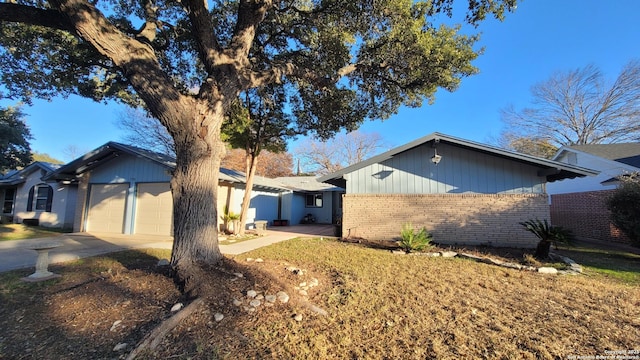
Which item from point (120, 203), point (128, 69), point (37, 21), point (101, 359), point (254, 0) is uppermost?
point (254, 0)

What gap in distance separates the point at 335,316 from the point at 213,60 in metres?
5.01

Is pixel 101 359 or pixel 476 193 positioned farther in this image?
pixel 476 193

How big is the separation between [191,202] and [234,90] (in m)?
2.34

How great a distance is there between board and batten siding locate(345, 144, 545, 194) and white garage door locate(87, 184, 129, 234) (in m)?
10.3

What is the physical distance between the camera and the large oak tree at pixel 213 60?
4770 mm

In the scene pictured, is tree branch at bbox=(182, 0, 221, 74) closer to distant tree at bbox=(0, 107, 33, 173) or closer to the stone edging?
the stone edging

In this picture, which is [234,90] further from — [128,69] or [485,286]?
[485,286]

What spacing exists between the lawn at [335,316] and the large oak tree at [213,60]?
1.05 meters

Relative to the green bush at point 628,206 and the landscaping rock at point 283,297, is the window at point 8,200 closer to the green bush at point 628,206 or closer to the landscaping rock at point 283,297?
the landscaping rock at point 283,297

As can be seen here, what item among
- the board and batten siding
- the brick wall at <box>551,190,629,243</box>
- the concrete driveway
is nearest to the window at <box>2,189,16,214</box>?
the concrete driveway

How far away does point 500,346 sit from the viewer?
3041mm

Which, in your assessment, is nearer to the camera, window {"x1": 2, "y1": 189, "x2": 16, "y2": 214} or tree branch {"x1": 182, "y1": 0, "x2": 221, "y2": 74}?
tree branch {"x1": 182, "y1": 0, "x2": 221, "y2": 74}

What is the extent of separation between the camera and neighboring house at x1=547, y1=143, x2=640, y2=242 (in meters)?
11.8

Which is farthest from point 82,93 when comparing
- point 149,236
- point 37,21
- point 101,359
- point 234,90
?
point 101,359
